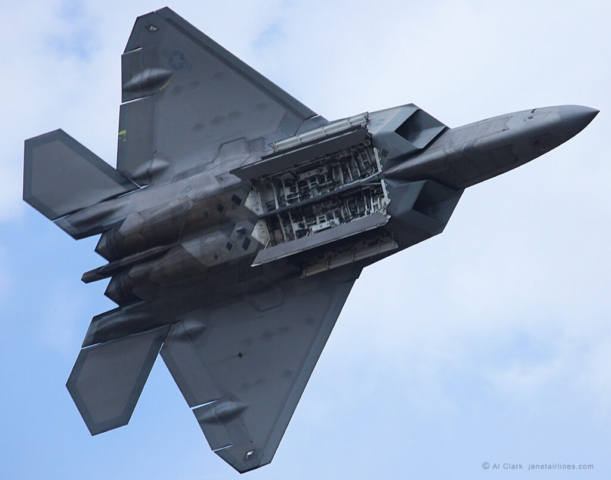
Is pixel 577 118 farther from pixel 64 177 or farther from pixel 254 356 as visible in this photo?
pixel 64 177

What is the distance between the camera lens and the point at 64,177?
22.3 meters

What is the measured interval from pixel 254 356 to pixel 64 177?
624cm

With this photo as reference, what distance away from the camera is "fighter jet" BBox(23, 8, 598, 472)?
1998 centimetres

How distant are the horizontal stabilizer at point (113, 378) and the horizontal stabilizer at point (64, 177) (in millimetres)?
3435

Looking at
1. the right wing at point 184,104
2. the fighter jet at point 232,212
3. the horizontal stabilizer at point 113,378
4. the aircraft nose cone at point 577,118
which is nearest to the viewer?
the aircraft nose cone at point 577,118

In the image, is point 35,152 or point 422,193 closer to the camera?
point 422,193

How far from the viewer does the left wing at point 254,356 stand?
21.5m

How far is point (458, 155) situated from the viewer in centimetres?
1958

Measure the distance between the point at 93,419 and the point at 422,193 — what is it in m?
9.42

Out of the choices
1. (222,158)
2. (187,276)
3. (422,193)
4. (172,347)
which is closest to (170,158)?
(222,158)

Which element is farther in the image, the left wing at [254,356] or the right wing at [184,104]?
the right wing at [184,104]

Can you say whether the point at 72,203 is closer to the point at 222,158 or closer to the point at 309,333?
the point at 222,158

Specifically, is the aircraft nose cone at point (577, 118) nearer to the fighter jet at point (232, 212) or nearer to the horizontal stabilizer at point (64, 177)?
the fighter jet at point (232, 212)

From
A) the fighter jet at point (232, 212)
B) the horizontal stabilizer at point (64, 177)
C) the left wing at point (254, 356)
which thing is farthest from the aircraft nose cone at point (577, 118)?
the horizontal stabilizer at point (64, 177)
